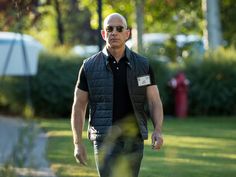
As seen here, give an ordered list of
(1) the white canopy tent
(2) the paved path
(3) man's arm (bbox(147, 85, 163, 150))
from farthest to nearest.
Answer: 1. (1) the white canopy tent
2. (3) man's arm (bbox(147, 85, 163, 150))
3. (2) the paved path

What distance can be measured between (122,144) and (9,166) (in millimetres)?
1251

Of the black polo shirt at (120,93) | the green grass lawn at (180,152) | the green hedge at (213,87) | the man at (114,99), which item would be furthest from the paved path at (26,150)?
the green hedge at (213,87)

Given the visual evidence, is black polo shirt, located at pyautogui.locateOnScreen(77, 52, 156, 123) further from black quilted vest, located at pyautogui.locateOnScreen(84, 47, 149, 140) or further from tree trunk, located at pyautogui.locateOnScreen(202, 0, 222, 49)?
tree trunk, located at pyautogui.locateOnScreen(202, 0, 222, 49)

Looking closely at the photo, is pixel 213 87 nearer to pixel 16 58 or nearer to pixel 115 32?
pixel 16 58

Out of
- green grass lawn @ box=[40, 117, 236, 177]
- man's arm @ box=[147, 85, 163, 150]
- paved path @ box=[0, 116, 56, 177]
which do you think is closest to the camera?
paved path @ box=[0, 116, 56, 177]

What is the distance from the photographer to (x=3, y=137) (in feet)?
51.0

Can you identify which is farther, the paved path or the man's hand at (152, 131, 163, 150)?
the man's hand at (152, 131, 163, 150)

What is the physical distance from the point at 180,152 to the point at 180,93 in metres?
9.51

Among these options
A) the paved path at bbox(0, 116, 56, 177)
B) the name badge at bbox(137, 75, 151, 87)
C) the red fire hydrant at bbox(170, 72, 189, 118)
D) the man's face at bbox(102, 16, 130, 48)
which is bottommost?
the red fire hydrant at bbox(170, 72, 189, 118)

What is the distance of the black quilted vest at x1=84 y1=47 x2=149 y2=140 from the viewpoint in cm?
604

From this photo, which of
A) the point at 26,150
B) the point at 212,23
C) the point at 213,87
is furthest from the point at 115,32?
the point at 212,23

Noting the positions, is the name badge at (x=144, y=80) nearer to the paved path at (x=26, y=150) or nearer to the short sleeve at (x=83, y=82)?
the short sleeve at (x=83, y=82)

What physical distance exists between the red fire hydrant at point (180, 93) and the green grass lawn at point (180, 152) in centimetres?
238

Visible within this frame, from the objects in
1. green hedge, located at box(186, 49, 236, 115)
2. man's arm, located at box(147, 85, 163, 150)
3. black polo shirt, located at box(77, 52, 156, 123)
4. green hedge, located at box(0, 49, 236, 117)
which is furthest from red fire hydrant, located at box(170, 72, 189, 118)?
black polo shirt, located at box(77, 52, 156, 123)
